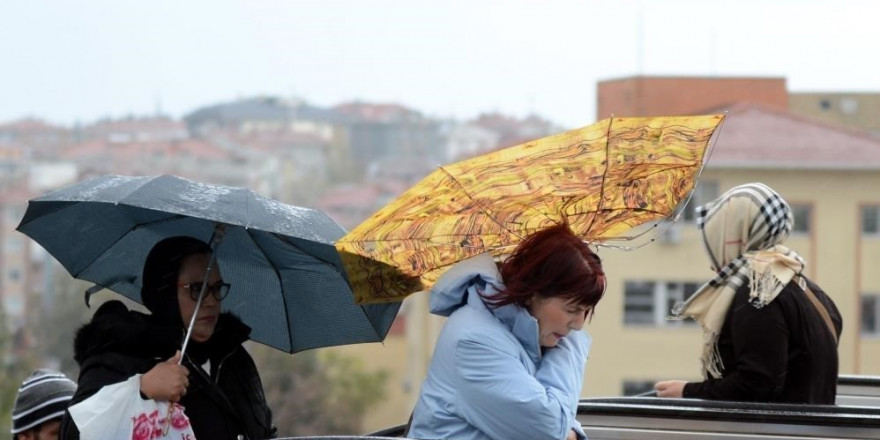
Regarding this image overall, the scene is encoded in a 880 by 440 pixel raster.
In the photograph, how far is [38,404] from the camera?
177 inches

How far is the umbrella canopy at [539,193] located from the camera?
11.3 feet

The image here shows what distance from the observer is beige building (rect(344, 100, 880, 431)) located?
174 feet

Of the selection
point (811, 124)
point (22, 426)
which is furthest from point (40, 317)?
point (22, 426)

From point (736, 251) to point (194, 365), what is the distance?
1782 mm

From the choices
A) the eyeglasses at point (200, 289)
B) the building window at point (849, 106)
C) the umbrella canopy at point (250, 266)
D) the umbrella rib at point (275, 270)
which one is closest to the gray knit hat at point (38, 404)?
the umbrella canopy at point (250, 266)

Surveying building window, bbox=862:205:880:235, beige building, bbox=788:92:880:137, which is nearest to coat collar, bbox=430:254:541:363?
building window, bbox=862:205:880:235

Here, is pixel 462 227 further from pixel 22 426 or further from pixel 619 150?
pixel 22 426

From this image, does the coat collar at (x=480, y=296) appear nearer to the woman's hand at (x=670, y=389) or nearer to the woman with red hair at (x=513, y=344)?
the woman with red hair at (x=513, y=344)

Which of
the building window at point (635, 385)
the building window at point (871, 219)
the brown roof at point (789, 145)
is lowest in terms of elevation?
the building window at point (635, 385)

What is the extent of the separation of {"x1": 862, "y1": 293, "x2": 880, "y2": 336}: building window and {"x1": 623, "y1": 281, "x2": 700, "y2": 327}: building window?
22.7 ft

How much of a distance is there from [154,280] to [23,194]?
3198 inches

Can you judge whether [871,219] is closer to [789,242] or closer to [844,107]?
[789,242]

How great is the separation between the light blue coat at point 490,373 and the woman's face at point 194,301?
0.69m

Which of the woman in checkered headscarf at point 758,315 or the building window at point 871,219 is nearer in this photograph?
the woman in checkered headscarf at point 758,315
